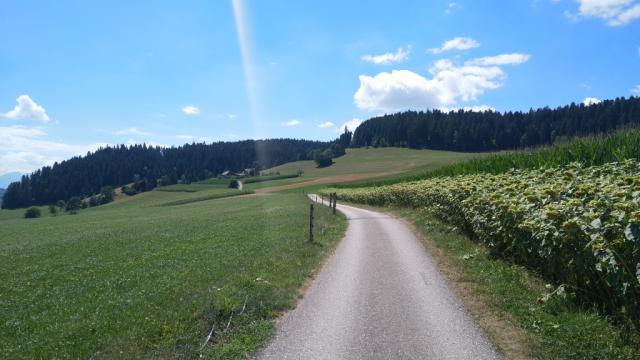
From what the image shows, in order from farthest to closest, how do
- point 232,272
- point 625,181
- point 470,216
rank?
point 470,216, point 232,272, point 625,181

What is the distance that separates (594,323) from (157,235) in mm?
23292

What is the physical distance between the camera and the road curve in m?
7.21

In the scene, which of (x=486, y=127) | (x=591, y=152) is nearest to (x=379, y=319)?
(x=591, y=152)

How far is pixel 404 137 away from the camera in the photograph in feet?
590

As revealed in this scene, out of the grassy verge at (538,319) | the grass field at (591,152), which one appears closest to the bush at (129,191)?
the grass field at (591,152)

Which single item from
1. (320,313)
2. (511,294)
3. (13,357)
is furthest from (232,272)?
(511,294)

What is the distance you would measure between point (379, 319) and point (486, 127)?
156 meters

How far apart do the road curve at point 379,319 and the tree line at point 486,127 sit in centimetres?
12018

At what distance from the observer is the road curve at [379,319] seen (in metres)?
7.21

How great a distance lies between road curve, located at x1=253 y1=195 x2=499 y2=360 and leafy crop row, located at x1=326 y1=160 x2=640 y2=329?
206cm

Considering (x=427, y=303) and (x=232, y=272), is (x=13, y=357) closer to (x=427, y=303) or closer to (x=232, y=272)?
(x=232, y=272)

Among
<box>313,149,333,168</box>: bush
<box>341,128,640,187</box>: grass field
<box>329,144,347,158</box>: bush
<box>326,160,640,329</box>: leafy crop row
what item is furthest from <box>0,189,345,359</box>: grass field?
<box>329,144,347,158</box>: bush

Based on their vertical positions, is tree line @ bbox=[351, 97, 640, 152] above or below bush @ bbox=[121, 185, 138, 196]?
above

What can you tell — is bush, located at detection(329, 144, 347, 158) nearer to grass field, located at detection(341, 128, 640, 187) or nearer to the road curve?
grass field, located at detection(341, 128, 640, 187)
